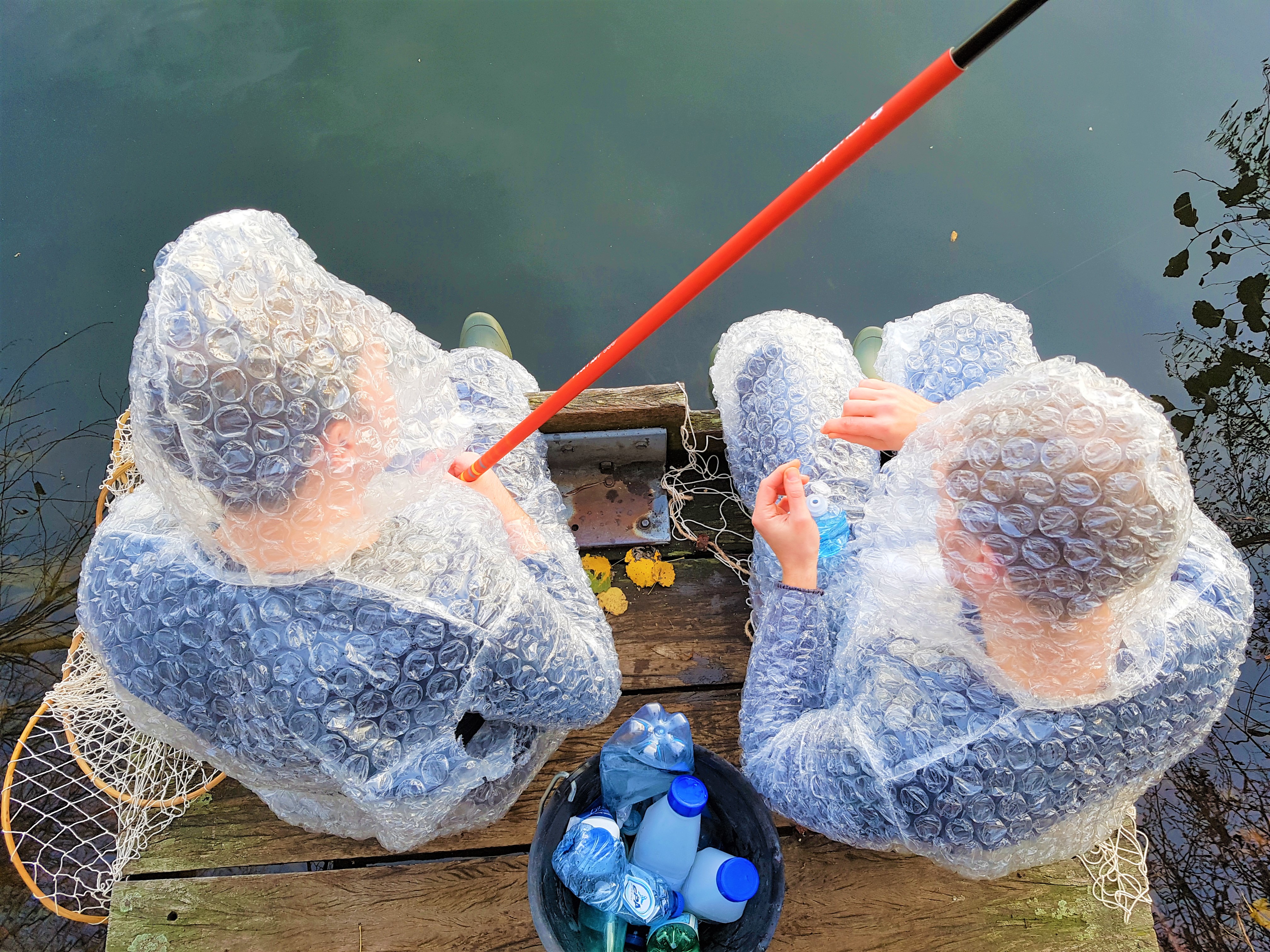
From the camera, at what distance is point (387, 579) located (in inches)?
32.5

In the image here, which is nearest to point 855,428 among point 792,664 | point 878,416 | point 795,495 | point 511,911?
point 878,416

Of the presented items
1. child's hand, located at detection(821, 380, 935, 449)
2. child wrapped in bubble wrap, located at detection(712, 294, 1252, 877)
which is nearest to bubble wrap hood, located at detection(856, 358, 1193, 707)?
child wrapped in bubble wrap, located at detection(712, 294, 1252, 877)

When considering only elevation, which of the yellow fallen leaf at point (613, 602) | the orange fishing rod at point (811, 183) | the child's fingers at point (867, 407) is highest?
the orange fishing rod at point (811, 183)

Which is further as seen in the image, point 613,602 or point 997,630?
point 613,602

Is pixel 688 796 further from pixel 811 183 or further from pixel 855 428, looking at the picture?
pixel 811 183

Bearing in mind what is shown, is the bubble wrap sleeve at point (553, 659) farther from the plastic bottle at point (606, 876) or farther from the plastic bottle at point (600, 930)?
the plastic bottle at point (600, 930)

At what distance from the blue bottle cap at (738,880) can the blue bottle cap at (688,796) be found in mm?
82

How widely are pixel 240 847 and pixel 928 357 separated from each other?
1.66 m

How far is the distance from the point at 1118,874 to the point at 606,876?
979 millimetres

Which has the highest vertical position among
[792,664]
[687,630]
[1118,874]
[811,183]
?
[811,183]

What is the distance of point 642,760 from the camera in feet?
3.55

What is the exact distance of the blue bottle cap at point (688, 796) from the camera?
3.43 feet

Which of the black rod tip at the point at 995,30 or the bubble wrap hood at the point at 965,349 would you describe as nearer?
the black rod tip at the point at 995,30

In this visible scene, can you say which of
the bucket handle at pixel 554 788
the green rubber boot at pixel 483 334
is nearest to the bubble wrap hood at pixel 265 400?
the bucket handle at pixel 554 788
